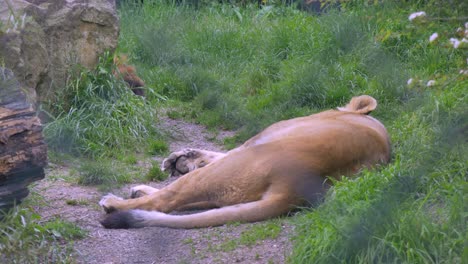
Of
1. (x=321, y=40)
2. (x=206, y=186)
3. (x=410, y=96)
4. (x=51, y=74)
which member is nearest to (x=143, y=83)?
(x=51, y=74)

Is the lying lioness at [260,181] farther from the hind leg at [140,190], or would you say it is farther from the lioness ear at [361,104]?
the lioness ear at [361,104]

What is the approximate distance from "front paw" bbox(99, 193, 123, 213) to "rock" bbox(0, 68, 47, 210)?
0.71 m

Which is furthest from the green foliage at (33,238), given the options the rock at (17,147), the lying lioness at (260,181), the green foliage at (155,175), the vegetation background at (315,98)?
the green foliage at (155,175)

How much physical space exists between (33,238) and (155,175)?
1955mm

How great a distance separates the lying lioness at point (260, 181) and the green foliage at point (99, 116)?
132cm

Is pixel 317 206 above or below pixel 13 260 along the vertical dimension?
below

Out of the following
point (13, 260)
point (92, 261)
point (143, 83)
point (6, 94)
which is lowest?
point (143, 83)

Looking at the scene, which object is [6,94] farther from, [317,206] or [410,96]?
[410,96]

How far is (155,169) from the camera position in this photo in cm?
606

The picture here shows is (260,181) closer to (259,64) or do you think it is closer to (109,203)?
(109,203)

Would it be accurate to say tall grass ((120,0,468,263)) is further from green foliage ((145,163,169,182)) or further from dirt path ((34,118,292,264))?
green foliage ((145,163,169,182))

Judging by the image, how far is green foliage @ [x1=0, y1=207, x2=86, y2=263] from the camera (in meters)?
3.85

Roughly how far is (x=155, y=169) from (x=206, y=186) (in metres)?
1.21

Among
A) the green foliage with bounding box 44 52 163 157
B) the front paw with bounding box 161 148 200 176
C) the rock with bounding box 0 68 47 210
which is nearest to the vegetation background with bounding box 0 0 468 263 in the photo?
the green foliage with bounding box 44 52 163 157
